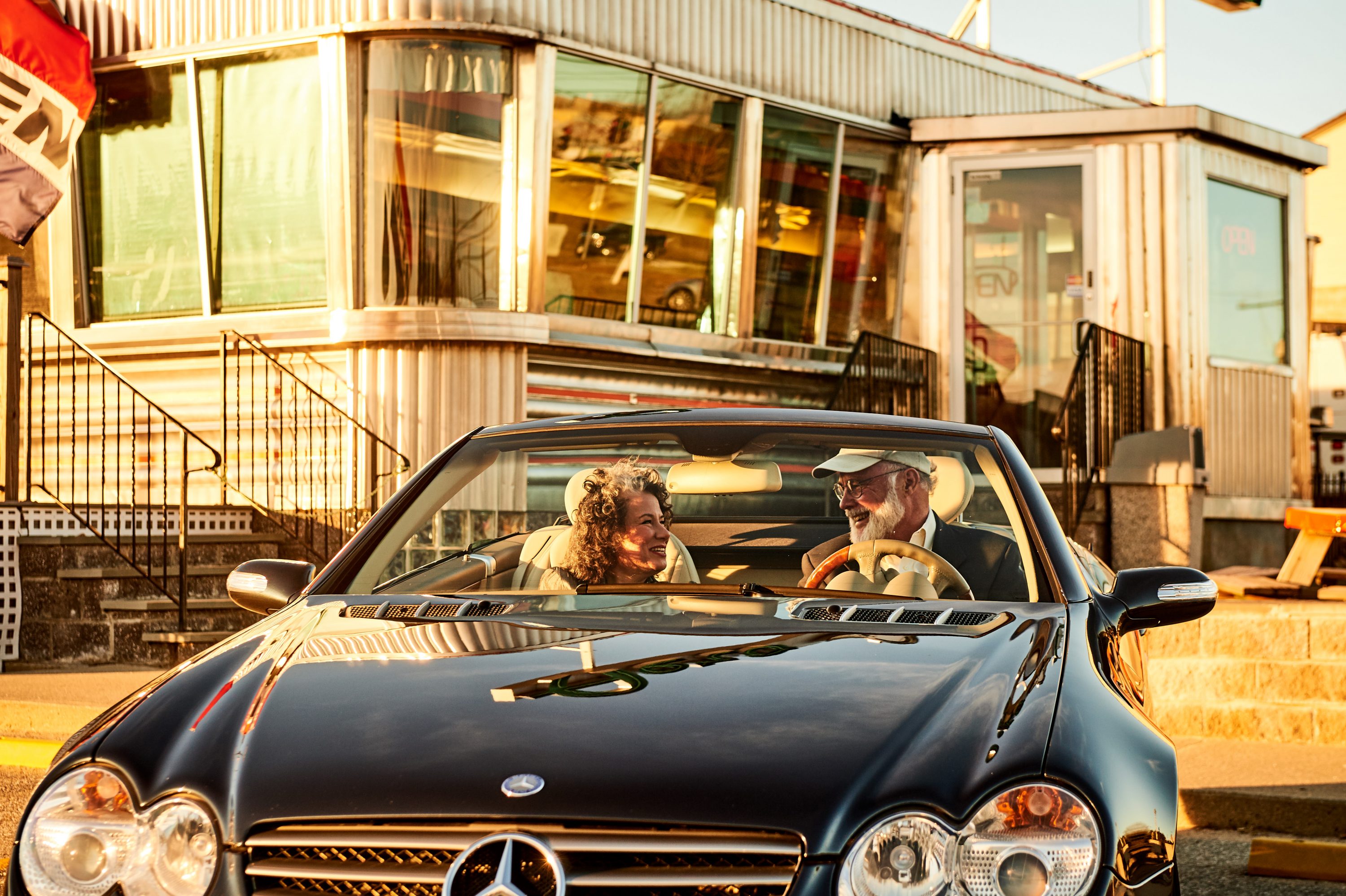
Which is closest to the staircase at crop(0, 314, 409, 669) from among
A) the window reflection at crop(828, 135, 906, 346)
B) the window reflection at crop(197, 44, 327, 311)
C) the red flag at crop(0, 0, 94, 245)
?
the window reflection at crop(197, 44, 327, 311)

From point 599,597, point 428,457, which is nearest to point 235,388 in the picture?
→ point 428,457

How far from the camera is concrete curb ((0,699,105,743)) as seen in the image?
25.2 feet

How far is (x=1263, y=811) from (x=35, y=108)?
1049cm

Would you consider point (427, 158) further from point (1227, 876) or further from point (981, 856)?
point (981, 856)

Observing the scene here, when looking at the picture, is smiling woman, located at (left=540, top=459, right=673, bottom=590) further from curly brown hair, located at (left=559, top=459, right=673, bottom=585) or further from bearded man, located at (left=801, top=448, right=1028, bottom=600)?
bearded man, located at (left=801, top=448, right=1028, bottom=600)

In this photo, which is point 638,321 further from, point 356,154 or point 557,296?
point 356,154

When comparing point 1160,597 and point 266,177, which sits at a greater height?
point 266,177


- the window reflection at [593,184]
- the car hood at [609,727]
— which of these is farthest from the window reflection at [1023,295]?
the car hood at [609,727]

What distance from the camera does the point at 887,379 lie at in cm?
1441

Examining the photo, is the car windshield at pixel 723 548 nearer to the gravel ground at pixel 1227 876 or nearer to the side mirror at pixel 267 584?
the side mirror at pixel 267 584

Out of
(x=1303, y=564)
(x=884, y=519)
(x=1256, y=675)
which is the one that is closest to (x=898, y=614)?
(x=884, y=519)

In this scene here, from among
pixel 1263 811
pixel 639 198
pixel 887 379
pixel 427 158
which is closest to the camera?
pixel 1263 811

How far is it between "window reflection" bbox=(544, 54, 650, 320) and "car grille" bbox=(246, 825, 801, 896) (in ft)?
32.8

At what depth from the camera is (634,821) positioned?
2312 millimetres
